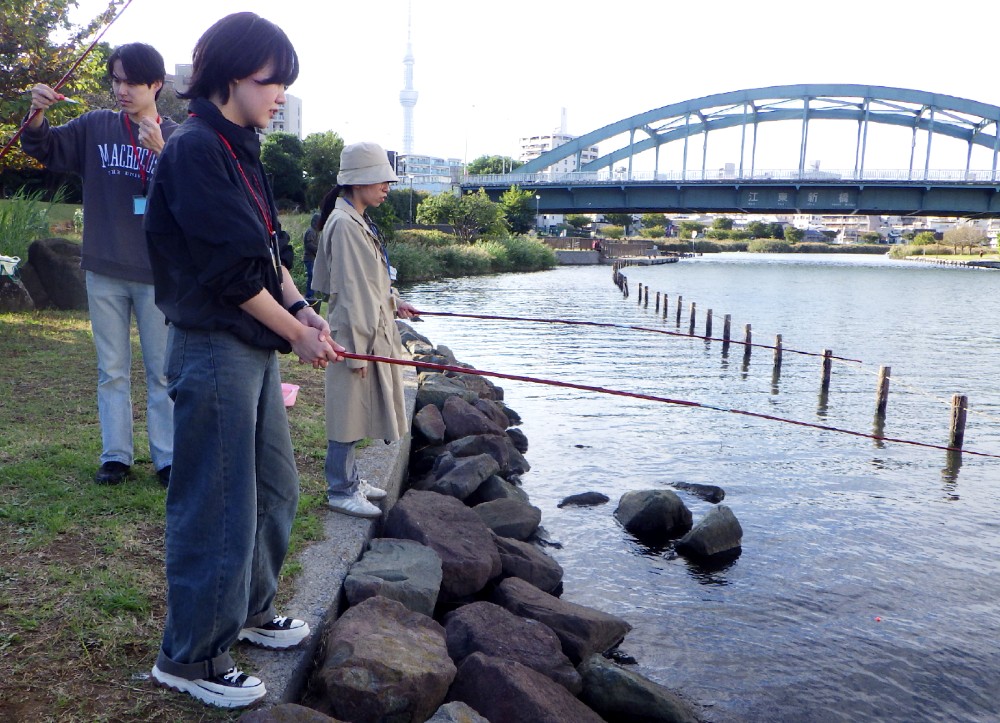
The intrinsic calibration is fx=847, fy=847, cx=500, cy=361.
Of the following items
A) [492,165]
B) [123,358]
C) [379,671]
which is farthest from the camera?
[492,165]

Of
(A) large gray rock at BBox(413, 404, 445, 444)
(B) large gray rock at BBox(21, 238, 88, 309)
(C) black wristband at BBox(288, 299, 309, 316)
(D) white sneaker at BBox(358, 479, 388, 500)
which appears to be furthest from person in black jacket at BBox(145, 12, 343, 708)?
(B) large gray rock at BBox(21, 238, 88, 309)

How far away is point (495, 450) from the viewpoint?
23.8 ft

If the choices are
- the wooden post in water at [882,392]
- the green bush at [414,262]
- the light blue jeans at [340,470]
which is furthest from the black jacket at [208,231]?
the green bush at [414,262]

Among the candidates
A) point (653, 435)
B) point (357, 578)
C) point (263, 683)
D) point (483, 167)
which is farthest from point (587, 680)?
point (483, 167)

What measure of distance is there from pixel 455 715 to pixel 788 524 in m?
4.75

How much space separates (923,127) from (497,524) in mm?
77864

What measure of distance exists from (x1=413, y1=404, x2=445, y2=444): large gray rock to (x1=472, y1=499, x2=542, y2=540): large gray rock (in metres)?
1.31

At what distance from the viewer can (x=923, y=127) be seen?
71.6 meters

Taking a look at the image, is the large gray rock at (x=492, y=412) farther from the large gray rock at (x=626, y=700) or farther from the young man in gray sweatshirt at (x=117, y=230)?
Answer: the large gray rock at (x=626, y=700)

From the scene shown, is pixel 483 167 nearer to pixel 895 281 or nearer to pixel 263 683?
pixel 895 281

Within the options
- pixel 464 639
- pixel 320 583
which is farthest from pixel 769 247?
pixel 320 583

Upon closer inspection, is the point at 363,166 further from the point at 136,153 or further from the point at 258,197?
the point at 258,197

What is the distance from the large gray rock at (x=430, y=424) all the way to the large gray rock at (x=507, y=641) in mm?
3305

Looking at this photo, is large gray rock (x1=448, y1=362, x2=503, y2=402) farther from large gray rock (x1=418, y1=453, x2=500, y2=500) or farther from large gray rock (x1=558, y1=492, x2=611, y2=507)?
large gray rock (x1=418, y1=453, x2=500, y2=500)
